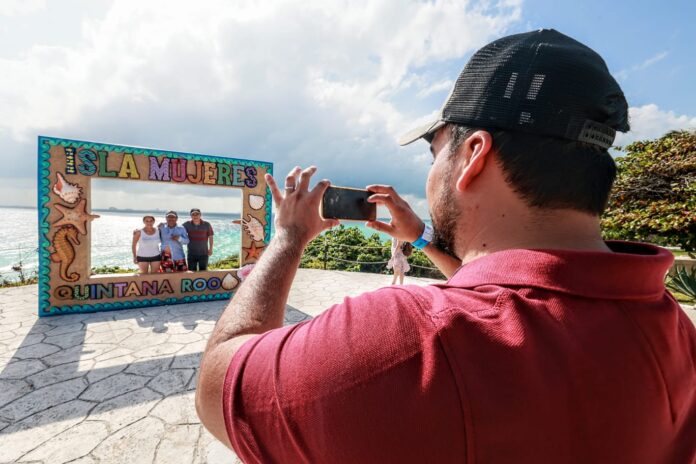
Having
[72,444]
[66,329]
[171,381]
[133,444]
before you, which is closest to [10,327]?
[66,329]

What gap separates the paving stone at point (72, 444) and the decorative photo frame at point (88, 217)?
4.66 m

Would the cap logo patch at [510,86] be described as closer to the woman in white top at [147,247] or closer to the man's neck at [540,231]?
the man's neck at [540,231]

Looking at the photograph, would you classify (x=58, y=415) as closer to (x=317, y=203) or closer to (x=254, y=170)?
(x=317, y=203)

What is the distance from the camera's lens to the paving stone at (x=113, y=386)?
3875 millimetres

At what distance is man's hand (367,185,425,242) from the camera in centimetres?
182

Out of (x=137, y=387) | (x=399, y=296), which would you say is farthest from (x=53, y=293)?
(x=399, y=296)

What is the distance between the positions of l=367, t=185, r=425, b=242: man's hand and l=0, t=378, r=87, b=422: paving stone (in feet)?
14.4

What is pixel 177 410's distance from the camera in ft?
12.0

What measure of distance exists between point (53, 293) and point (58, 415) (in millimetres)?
4460

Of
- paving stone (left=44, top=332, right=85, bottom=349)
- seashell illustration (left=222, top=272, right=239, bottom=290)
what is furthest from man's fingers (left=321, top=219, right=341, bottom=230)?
seashell illustration (left=222, top=272, right=239, bottom=290)

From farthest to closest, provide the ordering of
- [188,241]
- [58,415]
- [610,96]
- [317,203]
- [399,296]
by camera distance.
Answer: [188,241] < [58,415] < [317,203] < [610,96] < [399,296]

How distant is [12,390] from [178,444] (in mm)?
2563

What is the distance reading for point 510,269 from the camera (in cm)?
79

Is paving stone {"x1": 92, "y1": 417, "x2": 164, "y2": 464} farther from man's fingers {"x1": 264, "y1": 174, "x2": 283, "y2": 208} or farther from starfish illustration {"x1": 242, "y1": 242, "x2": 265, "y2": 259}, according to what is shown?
starfish illustration {"x1": 242, "y1": 242, "x2": 265, "y2": 259}
